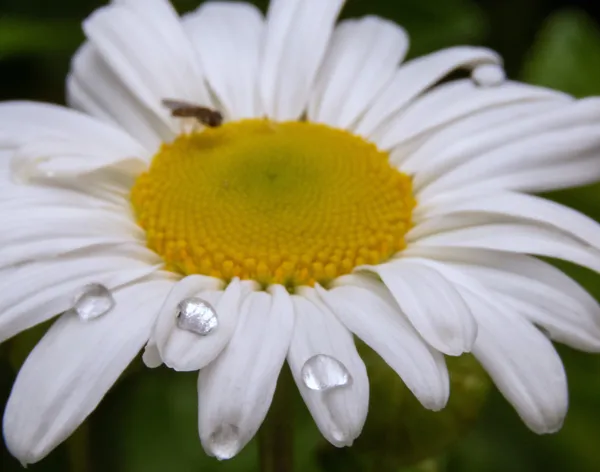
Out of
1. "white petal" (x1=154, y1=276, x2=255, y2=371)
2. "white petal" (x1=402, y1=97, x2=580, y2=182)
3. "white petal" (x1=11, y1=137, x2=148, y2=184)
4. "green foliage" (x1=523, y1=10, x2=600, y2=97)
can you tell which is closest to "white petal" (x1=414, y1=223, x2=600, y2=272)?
"white petal" (x1=402, y1=97, x2=580, y2=182)

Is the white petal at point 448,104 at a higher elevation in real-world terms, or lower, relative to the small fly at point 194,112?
higher

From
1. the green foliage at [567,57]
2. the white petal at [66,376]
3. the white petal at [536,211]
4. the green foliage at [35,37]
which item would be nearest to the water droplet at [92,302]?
the white petal at [66,376]

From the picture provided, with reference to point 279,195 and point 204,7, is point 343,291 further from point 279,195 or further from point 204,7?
point 204,7

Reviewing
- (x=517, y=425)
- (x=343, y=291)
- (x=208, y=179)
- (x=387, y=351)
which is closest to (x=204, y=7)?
(x=208, y=179)

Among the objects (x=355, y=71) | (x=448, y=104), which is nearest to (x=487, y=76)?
(x=448, y=104)

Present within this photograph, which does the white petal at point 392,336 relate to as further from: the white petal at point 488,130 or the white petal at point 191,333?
the white petal at point 488,130
